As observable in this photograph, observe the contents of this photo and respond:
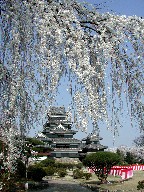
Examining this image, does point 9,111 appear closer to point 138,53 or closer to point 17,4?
point 17,4

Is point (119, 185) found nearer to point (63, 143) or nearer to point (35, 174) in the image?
point (35, 174)

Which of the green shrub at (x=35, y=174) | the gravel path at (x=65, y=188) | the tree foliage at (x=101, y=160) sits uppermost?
the tree foliage at (x=101, y=160)

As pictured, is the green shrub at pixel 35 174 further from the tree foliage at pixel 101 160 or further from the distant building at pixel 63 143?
the distant building at pixel 63 143

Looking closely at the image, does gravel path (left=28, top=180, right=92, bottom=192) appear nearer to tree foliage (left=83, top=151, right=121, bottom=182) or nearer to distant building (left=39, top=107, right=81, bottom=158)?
tree foliage (left=83, top=151, right=121, bottom=182)

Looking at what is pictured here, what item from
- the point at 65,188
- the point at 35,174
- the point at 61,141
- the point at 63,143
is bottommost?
the point at 65,188

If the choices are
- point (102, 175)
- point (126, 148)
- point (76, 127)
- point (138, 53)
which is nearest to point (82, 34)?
point (138, 53)

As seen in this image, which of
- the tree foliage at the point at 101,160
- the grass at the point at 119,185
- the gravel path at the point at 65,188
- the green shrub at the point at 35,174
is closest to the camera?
the gravel path at the point at 65,188

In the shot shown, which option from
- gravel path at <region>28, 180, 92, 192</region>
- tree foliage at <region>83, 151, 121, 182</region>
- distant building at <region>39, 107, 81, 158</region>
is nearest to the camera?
gravel path at <region>28, 180, 92, 192</region>

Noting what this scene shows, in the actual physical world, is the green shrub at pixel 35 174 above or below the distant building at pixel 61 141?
below

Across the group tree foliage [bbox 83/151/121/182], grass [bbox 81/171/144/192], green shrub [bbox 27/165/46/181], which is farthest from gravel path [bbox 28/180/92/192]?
tree foliage [bbox 83/151/121/182]

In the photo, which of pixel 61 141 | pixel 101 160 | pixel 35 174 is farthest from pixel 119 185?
pixel 61 141

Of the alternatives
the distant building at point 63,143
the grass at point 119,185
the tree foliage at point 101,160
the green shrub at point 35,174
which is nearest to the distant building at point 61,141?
the distant building at point 63,143

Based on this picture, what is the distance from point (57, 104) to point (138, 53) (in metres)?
1.26

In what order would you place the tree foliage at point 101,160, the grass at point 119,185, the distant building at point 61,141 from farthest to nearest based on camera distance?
the distant building at point 61,141 < the tree foliage at point 101,160 < the grass at point 119,185
